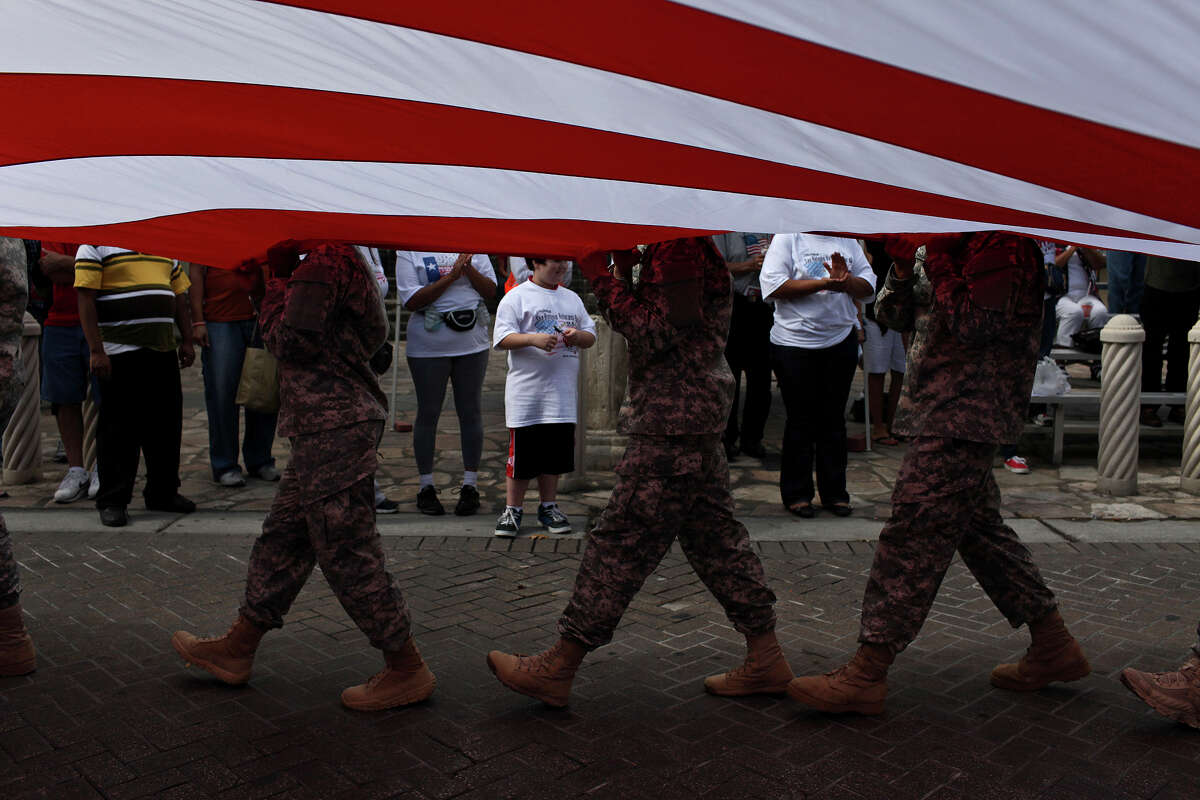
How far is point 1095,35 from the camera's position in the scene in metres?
2.10

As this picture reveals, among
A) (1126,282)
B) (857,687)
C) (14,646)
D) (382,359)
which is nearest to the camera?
(857,687)

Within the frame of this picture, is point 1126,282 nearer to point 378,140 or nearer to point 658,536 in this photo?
point 658,536

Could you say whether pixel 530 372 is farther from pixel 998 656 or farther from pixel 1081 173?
pixel 1081 173

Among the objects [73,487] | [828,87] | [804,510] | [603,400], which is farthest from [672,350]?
[73,487]

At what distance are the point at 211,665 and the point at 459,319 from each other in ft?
10.1

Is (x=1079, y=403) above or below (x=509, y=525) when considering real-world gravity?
above

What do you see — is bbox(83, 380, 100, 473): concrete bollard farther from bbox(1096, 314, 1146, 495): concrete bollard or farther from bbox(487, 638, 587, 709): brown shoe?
bbox(1096, 314, 1146, 495): concrete bollard

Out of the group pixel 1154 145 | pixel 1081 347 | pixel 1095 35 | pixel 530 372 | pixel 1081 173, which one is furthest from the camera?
pixel 1081 347

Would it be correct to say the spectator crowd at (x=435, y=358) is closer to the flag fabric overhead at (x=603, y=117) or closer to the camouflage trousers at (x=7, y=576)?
the flag fabric overhead at (x=603, y=117)

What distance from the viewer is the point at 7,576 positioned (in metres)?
4.14

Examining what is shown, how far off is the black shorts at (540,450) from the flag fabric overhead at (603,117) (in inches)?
85.3

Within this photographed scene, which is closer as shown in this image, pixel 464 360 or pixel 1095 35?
pixel 1095 35

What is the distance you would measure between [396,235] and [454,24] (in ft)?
5.85

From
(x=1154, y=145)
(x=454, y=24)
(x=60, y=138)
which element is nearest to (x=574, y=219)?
(x=454, y=24)
